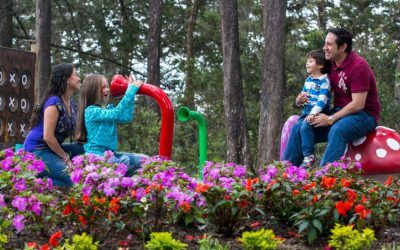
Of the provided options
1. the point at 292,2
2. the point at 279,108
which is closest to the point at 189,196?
the point at 279,108

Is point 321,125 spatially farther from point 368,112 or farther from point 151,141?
point 151,141

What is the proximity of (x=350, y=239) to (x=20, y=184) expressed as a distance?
7.36ft

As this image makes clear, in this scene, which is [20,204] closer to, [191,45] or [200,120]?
[200,120]

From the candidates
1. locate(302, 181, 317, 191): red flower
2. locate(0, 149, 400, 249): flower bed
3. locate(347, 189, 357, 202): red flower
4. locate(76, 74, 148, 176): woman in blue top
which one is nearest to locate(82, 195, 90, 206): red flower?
locate(0, 149, 400, 249): flower bed

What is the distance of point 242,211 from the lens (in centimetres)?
435

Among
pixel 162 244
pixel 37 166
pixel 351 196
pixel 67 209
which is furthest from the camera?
pixel 37 166

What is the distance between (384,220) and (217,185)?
1.10 metres

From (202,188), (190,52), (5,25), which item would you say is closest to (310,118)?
(202,188)

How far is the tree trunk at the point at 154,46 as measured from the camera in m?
18.8

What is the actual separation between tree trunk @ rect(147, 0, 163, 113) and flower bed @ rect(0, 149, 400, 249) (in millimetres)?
14049

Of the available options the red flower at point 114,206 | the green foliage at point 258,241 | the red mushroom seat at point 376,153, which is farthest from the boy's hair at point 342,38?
the red flower at point 114,206

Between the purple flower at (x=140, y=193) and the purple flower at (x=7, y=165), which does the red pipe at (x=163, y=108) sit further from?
the purple flower at (x=140, y=193)

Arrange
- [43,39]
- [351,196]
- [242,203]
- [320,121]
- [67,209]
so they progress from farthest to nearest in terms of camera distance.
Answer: [43,39], [320,121], [242,203], [351,196], [67,209]

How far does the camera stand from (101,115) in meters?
6.58
